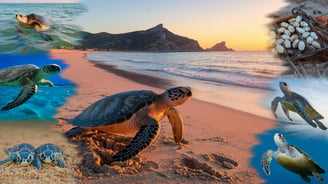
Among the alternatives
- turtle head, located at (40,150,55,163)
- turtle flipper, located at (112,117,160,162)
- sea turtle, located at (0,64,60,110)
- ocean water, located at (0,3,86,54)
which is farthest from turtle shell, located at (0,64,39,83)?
turtle flipper, located at (112,117,160,162)

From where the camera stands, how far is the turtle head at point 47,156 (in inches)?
48.3

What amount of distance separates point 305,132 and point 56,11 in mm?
1331

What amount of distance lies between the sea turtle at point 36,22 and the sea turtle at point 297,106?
1143 millimetres

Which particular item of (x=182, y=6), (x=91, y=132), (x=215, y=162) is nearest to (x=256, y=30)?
(x=182, y=6)

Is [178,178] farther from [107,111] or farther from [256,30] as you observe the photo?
[256,30]

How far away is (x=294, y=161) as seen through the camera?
1.27 meters

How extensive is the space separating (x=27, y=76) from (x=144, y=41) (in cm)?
56

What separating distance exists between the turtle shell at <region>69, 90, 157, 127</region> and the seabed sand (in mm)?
49

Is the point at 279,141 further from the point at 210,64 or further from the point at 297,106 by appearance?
the point at 210,64

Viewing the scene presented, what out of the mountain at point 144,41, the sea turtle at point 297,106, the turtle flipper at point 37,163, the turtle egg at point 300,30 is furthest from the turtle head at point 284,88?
the turtle flipper at point 37,163

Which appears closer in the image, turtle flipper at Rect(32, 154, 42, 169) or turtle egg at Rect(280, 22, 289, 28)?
turtle flipper at Rect(32, 154, 42, 169)

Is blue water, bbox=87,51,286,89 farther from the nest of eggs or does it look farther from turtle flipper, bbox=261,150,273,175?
turtle flipper, bbox=261,150,273,175

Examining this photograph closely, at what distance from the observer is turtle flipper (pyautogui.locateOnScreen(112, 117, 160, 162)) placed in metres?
1.20

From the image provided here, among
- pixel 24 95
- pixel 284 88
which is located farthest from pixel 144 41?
pixel 284 88
